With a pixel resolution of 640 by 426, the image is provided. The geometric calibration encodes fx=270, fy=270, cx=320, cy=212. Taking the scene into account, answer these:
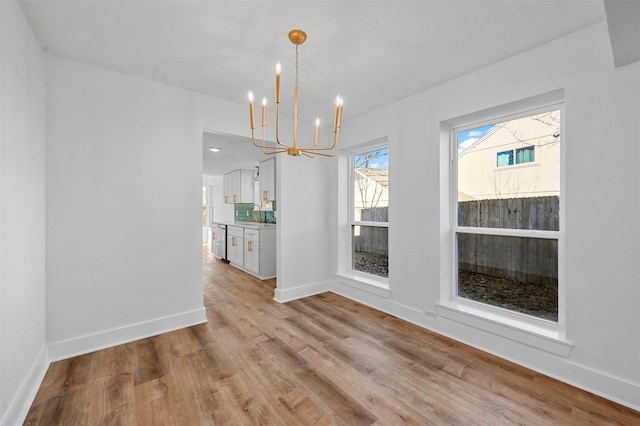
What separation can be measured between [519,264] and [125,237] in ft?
11.9

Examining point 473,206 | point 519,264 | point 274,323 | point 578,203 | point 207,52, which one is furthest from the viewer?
point 274,323

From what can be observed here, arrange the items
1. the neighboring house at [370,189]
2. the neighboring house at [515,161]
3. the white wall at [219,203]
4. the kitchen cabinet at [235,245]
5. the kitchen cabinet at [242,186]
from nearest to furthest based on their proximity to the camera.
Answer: the neighboring house at [515,161] → the neighboring house at [370,189] → the kitchen cabinet at [235,245] → the kitchen cabinet at [242,186] → the white wall at [219,203]

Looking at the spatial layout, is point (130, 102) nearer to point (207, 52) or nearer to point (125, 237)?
point (207, 52)

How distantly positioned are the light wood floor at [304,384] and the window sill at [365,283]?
544mm

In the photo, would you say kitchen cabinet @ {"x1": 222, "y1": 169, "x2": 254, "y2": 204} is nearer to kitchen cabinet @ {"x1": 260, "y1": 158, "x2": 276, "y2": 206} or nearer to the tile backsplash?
the tile backsplash

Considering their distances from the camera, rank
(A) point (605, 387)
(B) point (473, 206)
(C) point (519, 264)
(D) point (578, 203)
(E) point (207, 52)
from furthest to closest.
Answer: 1. (B) point (473, 206)
2. (C) point (519, 264)
3. (E) point (207, 52)
4. (D) point (578, 203)
5. (A) point (605, 387)

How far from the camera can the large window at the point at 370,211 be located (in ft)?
11.8

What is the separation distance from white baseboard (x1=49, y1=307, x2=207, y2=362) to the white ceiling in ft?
7.77

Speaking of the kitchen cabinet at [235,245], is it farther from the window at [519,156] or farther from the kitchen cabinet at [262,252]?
the window at [519,156]

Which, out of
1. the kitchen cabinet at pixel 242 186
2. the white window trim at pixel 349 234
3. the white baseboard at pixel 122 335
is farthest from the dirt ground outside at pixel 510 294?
the kitchen cabinet at pixel 242 186

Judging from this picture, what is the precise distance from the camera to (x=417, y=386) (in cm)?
189

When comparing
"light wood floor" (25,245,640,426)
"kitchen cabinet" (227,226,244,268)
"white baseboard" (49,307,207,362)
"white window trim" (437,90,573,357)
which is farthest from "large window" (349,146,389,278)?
"kitchen cabinet" (227,226,244,268)

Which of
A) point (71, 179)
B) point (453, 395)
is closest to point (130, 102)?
point (71, 179)

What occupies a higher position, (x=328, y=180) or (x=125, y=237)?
(x=328, y=180)
